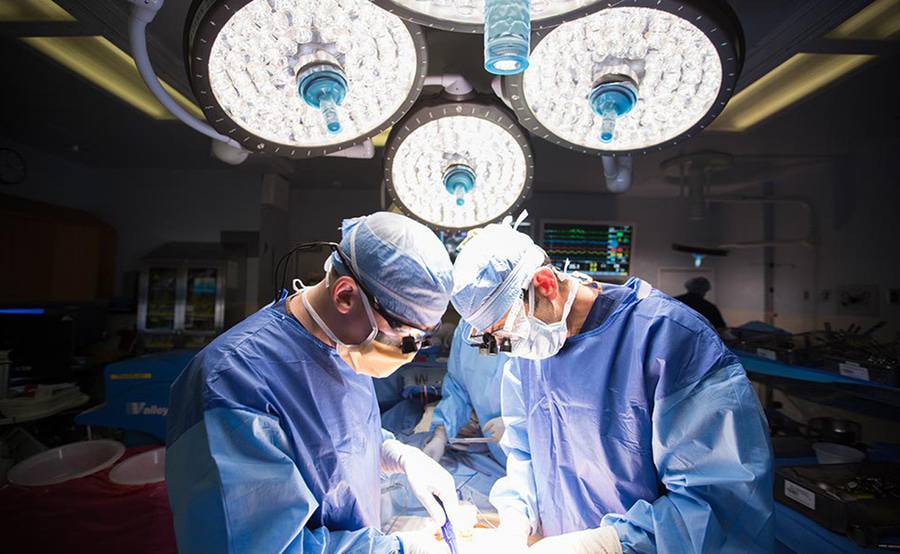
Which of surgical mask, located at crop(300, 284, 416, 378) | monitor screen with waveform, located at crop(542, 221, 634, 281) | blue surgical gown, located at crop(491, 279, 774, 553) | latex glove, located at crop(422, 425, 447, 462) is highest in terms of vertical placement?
monitor screen with waveform, located at crop(542, 221, 634, 281)

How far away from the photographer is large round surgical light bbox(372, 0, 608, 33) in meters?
0.49

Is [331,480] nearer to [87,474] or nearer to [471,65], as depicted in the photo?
[471,65]

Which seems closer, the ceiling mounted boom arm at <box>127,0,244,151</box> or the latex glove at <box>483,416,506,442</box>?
the ceiling mounted boom arm at <box>127,0,244,151</box>

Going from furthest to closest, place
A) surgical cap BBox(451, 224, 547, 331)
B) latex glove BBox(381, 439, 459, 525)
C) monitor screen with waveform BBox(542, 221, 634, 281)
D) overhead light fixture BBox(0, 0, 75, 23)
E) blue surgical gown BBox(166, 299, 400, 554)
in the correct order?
monitor screen with waveform BBox(542, 221, 634, 281) < overhead light fixture BBox(0, 0, 75, 23) < latex glove BBox(381, 439, 459, 525) < surgical cap BBox(451, 224, 547, 331) < blue surgical gown BBox(166, 299, 400, 554)

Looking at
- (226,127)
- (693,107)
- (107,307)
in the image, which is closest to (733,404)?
(693,107)

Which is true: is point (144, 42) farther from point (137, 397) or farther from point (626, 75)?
point (137, 397)

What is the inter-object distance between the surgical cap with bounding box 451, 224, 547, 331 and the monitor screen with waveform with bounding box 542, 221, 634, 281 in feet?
10.3

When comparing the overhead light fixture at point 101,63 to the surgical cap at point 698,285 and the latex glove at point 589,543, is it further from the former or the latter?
the surgical cap at point 698,285

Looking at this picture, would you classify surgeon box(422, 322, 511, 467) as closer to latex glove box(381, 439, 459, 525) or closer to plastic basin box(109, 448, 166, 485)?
latex glove box(381, 439, 459, 525)

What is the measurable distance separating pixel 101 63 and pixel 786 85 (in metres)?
3.41

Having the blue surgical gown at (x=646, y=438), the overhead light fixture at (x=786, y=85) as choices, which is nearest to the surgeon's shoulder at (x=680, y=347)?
the blue surgical gown at (x=646, y=438)

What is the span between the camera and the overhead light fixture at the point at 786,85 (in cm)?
192

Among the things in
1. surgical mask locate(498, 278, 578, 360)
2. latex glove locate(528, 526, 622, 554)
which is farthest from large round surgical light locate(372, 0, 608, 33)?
latex glove locate(528, 526, 622, 554)

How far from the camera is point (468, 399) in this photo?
2510 millimetres
